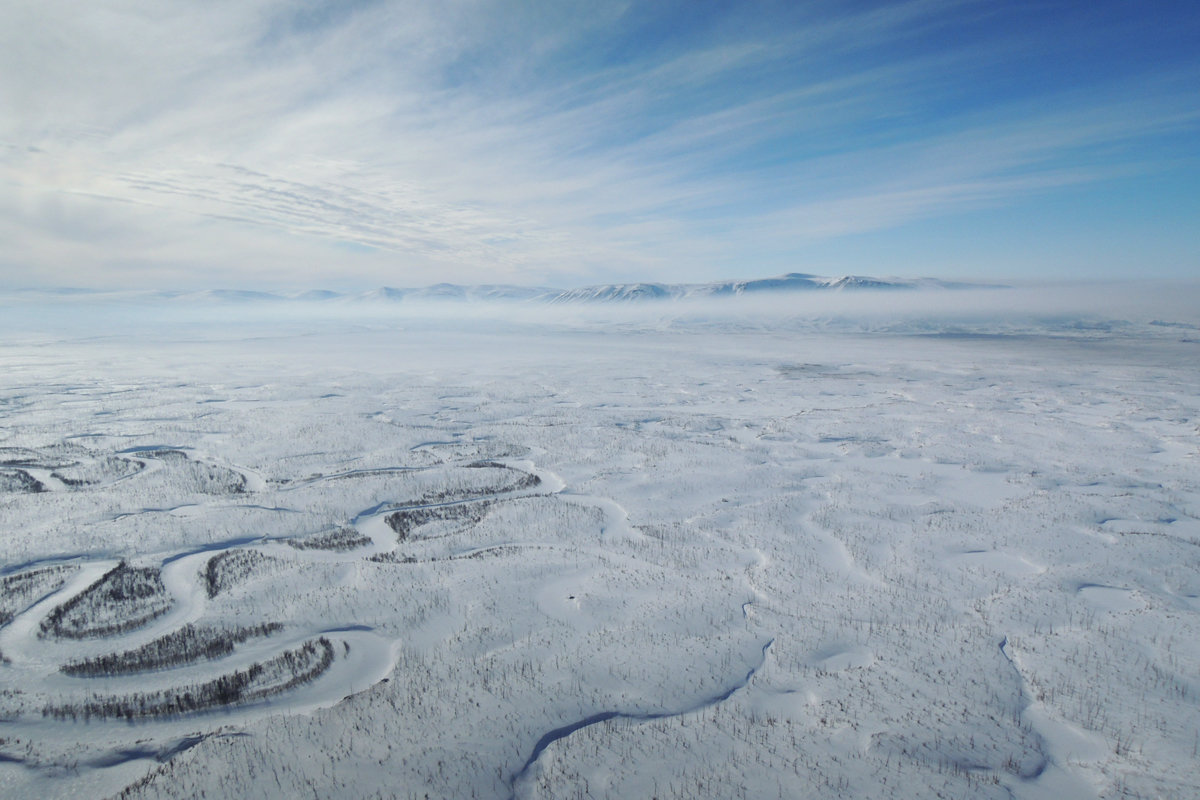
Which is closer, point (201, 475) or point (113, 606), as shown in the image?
point (113, 606)

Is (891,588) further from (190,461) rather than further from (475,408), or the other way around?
(475,408)

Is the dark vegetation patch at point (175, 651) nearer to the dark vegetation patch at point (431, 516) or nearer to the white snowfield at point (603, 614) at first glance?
the white snowfield at point (603, 614)

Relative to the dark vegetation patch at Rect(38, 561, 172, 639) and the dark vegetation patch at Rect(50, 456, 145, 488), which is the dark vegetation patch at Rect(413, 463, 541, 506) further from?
the dark vegetation patch at Rect(50, 456, 145, 488)

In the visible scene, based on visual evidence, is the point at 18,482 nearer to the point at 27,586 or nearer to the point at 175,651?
the point at 27,586

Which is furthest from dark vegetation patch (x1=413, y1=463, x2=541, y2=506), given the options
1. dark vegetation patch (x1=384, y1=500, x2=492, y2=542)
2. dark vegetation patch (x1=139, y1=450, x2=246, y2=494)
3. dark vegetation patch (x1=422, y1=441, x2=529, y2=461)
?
dark vegetation patch (x1=139, y1=450, x2=246, y2=494)

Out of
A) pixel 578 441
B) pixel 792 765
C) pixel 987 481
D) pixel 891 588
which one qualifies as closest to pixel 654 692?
pixel 792 765

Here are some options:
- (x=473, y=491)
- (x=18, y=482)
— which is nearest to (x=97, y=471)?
(x=18, y=482)

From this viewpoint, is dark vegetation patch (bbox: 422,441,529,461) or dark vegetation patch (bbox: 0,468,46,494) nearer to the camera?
dark vegetation patch (bbox: 0,468,46,494)
